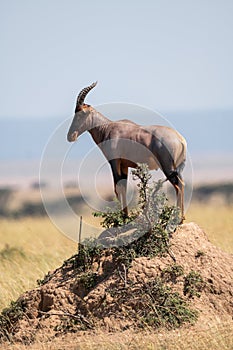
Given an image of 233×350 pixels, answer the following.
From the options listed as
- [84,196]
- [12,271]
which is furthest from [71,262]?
[12,271]

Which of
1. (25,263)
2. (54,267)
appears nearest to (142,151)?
(54,267)

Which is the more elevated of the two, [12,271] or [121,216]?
[121,216]

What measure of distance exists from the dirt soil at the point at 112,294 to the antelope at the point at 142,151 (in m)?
0.64

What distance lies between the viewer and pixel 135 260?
11.4 metres

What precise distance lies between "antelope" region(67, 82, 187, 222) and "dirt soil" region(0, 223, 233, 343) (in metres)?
→ 0.64

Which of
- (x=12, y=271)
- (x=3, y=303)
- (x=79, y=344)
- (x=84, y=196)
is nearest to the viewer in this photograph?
(x=79, y=344)

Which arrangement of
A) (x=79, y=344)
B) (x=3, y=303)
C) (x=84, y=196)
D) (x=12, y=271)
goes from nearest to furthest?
(x=79, y=344)
(x=84, y=196)
(x=3, y=303)
(x=12, y=271)

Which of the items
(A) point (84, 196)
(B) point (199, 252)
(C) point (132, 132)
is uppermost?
(C) point (132, 132)

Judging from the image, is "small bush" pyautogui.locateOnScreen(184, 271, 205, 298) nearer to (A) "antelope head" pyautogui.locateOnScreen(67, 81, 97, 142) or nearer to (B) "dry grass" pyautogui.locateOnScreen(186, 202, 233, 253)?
(A) "antelope head" pyautogui.locateOnScreen(67, 81, 97, 142)

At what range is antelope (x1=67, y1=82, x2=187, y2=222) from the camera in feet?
38.2

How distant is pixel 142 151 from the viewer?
38.2 ft

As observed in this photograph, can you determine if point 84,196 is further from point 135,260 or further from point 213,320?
point 213,320

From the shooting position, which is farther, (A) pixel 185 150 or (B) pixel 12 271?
(B) pixel 12 271

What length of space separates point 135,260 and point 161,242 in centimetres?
43
